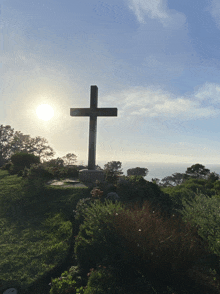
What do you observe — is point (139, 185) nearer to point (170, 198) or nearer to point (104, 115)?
point (170, 198)

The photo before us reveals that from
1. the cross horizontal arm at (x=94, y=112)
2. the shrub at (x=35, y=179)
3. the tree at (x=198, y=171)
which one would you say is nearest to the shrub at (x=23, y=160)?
the shrub at (x=35, y=179)

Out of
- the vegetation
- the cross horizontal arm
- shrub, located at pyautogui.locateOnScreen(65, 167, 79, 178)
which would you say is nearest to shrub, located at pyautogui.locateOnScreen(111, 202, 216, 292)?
the vegetation

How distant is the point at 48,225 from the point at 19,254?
5.55 ft

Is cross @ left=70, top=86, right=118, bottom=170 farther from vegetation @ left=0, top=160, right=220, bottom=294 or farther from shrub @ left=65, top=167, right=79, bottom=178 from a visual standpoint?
vegetation @ left=0, top=160, right=220, bottom=294

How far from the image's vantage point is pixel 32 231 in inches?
302

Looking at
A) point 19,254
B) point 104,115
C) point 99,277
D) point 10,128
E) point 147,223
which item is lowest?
point 19,254

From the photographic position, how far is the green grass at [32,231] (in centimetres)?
573

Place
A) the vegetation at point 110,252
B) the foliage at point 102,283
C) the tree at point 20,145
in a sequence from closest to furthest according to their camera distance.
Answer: the foliage at point 102,283
the vegetation at point 110,252
the tree at point 20,145

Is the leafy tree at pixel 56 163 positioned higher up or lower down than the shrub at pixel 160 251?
higher up

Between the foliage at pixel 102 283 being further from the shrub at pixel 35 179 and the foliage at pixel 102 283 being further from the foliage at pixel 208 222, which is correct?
the shrub at pixel 35 179

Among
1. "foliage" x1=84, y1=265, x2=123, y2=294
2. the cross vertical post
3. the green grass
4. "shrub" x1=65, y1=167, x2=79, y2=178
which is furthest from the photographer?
"shrub" x1=65, y1=167, x2=79, y2=178

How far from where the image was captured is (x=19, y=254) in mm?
6387

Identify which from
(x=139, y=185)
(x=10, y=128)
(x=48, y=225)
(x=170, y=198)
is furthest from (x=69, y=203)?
(x=10, y=128)

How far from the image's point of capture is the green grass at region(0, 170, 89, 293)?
5.73 meters
